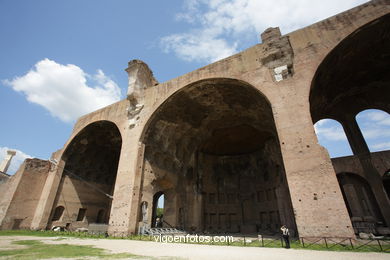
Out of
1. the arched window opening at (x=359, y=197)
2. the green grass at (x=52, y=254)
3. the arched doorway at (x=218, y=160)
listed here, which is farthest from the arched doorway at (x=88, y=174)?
the arched window opening at (x=359, y=197)

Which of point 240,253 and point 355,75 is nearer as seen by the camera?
point 240,253

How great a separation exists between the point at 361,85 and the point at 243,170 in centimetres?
1217

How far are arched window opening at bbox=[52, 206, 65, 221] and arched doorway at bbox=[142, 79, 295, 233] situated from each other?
9.51 metres

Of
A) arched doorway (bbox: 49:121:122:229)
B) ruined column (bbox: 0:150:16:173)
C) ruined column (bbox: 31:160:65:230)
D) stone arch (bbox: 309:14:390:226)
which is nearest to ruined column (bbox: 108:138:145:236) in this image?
arched doorway (bbox: 49:121:122:229)

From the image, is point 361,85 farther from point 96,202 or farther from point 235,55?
point 96,202

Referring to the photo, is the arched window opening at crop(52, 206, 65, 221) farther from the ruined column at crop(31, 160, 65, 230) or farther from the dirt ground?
the dirt ground

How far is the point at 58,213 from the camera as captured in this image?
715 inches

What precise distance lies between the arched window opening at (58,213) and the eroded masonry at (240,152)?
0.08 metres

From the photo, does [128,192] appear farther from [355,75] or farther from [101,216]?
[355,75]

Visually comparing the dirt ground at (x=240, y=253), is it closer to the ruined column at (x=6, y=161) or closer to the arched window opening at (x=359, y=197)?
the arched window opening at (x=359, y=197)

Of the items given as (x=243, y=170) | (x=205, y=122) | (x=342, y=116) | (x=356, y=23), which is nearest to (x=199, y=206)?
(x=243, y=170)

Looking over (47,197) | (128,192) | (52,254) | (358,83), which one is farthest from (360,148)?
(47,197)

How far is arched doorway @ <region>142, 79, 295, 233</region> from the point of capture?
14.7 m

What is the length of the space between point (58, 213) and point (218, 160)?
15.6 metres
